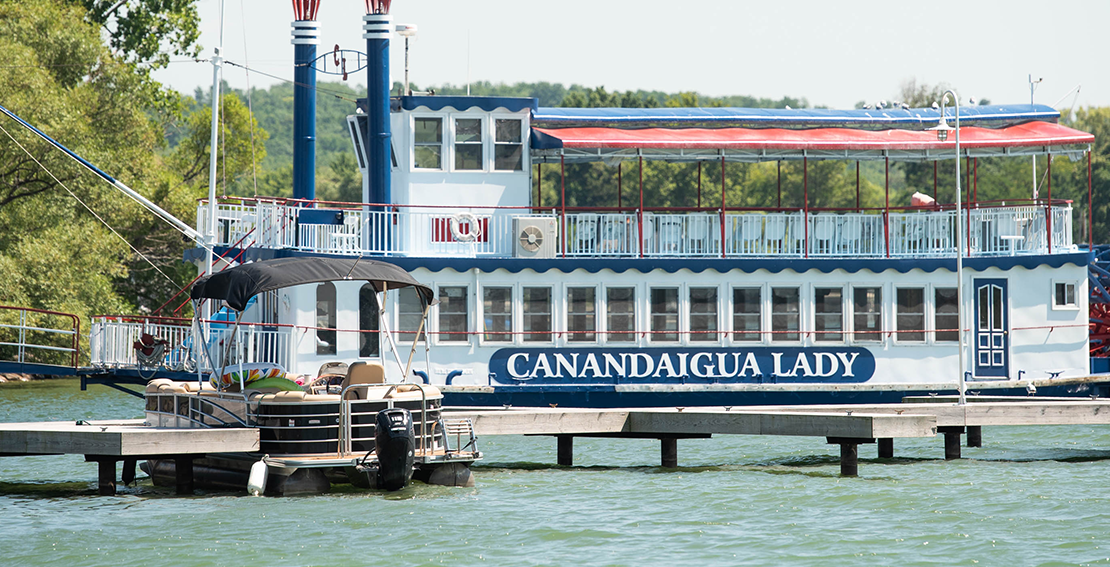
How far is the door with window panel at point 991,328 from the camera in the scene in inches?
906

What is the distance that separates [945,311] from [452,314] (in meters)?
8.32

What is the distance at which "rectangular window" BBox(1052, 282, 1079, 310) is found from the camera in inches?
909

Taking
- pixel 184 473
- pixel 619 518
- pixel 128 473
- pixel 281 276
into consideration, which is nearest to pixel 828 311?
pixel 619 518

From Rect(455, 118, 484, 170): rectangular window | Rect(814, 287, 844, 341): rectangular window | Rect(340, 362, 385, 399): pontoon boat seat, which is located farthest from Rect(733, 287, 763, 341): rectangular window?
Rect(340, 362, 385, 399): pontoon boat seat

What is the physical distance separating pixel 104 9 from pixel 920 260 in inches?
1472

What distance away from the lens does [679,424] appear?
61.4 feet

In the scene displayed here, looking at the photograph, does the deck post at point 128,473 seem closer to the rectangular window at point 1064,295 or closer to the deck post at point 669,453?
the deck post at point 669,453

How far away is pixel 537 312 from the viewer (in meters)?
22.4

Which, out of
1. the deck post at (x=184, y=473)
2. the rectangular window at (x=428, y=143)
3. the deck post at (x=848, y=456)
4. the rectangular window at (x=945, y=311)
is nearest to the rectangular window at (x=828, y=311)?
A: the rectangular window at (x=945, y=311)

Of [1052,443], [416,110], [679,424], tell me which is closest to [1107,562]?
[679,424]

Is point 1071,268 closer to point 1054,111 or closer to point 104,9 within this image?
point 1054,111

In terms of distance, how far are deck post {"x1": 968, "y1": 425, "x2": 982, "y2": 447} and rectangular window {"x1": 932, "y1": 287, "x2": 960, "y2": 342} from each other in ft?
6.62

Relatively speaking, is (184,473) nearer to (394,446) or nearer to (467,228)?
(394,446)

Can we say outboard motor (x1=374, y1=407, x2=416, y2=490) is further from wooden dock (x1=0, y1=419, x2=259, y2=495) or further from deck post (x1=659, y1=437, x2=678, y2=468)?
deck post (x1=659, y1=437, x2=678, y2=468)
